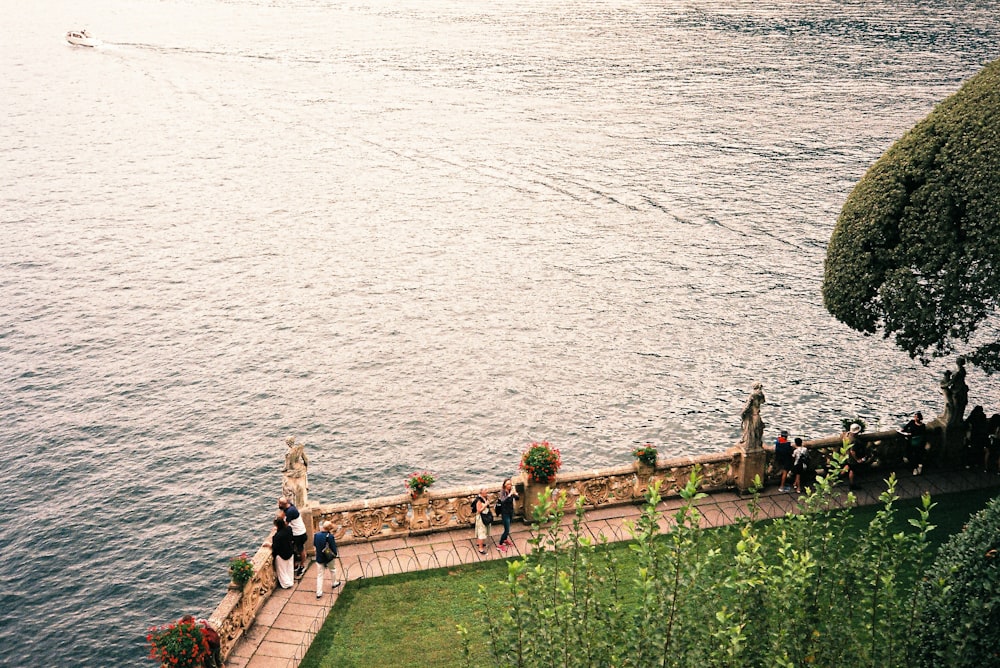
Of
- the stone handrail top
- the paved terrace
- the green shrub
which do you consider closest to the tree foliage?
the green shrub

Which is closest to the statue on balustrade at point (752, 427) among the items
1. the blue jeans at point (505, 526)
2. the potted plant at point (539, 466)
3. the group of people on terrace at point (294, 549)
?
the potted plant at point (539, 466)

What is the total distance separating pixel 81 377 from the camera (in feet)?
150

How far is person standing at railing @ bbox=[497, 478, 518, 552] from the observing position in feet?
83.4

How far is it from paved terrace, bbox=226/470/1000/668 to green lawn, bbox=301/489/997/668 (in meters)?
0.37

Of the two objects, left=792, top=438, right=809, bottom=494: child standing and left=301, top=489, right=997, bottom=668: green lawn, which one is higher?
left=792, top=438, right=809, bottom=494: child standing

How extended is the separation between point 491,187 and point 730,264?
21669 mm

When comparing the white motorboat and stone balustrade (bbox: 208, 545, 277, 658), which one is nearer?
stone balustrade (bbox: 208, 545, 277, 658)

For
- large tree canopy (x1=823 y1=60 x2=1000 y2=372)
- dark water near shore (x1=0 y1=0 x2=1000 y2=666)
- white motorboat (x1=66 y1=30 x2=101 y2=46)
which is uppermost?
white motorboat (x1=66 y1=30 x2=101 y2=46)

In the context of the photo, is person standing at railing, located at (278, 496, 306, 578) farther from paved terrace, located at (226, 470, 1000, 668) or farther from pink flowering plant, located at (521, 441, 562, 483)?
pink flowering plant, located at (521, 441, 562, 483)

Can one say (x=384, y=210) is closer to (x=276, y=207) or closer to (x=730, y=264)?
(x=276, y=207)

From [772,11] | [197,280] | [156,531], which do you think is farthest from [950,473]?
[772,11]

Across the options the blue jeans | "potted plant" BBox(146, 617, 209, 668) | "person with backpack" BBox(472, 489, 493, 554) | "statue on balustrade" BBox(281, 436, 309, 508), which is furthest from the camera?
the blue jeans

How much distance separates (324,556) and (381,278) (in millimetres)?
34121

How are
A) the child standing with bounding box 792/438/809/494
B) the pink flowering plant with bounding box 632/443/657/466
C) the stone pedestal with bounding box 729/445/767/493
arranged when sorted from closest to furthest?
the pink flowering plant with bounding box 632/443/657/466
the child standing with bounding box 792/438/809/494
the stone pedestal with bounding box 729/445/767/493
